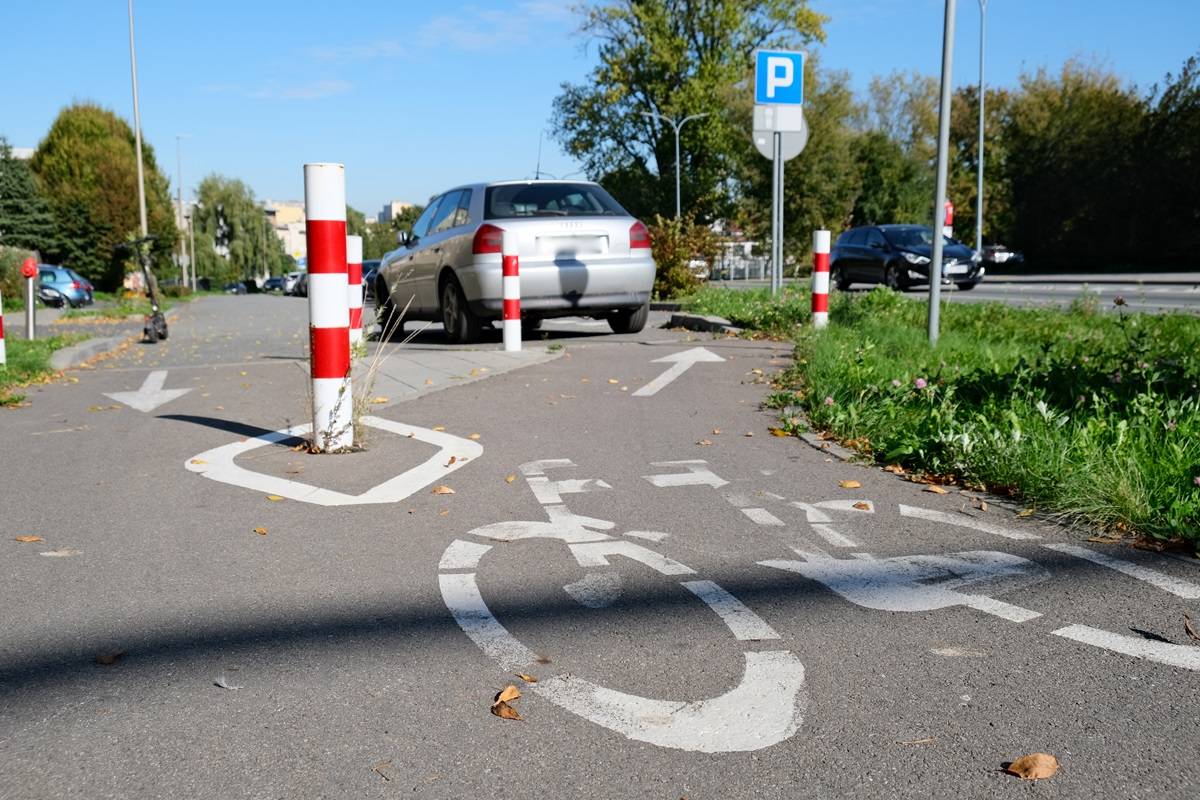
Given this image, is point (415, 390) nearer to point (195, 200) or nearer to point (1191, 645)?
point (1191, 645)

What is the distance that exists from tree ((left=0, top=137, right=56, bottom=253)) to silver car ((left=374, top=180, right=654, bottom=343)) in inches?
1891

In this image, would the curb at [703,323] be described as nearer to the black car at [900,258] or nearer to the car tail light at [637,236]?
the car tail light at [637,236]

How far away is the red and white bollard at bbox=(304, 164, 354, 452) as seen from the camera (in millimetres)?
5957

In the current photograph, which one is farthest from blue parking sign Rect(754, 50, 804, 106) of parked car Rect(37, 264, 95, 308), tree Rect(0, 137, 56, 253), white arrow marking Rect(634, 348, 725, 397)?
tree Rect(0, 137, 56, 253)

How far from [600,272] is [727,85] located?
154ft

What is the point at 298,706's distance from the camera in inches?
108

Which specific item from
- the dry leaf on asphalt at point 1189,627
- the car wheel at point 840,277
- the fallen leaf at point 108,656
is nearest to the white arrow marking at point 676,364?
the dry leaf on asphalt at point 1189,627

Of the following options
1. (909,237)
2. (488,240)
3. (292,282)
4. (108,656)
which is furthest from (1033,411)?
(292,282)

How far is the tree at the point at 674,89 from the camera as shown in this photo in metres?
56.1

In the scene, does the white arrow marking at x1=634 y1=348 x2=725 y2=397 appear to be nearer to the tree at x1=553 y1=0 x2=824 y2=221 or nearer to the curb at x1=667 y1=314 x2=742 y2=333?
the curb at x1=667 y1=314 x2=742 y2=333

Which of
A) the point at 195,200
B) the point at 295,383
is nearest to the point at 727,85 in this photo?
the point at 295,383

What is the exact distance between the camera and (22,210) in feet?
182

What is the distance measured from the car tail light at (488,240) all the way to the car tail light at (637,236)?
1452 mm

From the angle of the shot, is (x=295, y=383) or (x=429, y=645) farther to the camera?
(x=295, y=383)
